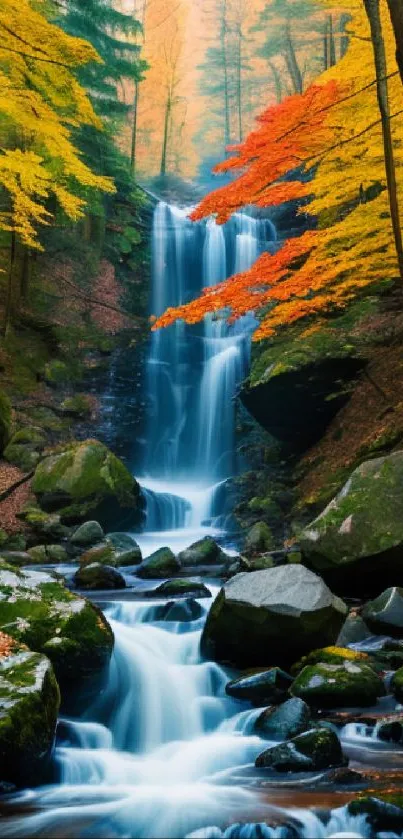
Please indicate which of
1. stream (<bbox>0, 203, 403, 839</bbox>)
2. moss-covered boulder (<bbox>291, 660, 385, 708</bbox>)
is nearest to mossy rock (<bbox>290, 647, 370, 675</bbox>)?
moss-covered boulder (<bbox>291, 660, 385, 708</bbox>)

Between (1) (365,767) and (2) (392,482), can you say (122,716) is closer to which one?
(1) (365,767)

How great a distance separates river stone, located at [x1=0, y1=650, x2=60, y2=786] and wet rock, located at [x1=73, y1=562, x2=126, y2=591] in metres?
4.48

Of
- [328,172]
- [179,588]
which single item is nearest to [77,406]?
[179,588]

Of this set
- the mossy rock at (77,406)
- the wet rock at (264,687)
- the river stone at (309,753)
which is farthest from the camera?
the mossy rock at (77,406)

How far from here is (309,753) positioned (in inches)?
179

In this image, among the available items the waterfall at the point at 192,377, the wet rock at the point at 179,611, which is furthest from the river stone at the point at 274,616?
the waterfall at the point at 192,377

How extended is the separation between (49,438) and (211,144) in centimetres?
3891

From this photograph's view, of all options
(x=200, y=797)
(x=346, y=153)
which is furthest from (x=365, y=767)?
(x=346, y=153)

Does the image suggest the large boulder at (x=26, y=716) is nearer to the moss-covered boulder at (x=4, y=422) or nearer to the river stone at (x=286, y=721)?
the river stone at (x=286, y=721)

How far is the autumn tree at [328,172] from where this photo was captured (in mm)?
8859

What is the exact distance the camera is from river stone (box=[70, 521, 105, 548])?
12.0m

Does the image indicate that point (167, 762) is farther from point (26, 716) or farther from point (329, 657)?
point (329, 657)

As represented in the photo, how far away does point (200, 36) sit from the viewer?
157 ft

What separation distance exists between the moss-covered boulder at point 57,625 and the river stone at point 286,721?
65.7 inches
